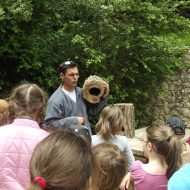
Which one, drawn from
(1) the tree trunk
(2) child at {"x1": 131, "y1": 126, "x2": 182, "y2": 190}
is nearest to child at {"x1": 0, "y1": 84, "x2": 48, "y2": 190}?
(2) child at {"x1": 131, "y1": 126, "x2": 182, "y2": 190}

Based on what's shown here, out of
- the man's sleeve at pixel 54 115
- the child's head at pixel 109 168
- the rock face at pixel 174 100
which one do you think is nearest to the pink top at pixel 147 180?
the child's head at pixel 109 168

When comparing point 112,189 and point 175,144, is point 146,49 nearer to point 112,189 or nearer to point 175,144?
point 175,144

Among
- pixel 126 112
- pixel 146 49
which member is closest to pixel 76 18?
pixel 146 49

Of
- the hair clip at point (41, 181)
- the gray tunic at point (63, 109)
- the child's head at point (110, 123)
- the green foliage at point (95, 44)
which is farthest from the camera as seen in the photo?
the green foliage at point (95, 44)

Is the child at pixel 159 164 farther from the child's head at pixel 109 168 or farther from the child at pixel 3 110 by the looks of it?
the child at pixel 3 110

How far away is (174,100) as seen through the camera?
8.77 m

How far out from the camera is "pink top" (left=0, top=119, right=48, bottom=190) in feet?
7.44

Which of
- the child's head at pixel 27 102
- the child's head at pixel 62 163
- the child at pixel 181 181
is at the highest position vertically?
the child's head at pixel 27 102

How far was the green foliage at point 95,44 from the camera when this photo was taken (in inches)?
288

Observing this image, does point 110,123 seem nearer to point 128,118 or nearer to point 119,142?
point 119,142

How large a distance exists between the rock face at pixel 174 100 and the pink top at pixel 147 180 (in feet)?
19.1

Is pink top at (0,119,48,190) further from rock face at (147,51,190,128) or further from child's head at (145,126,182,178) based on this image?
rock face at (147,51,190,128)

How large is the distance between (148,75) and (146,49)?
2.03 feet

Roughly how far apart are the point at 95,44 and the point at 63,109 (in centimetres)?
409
